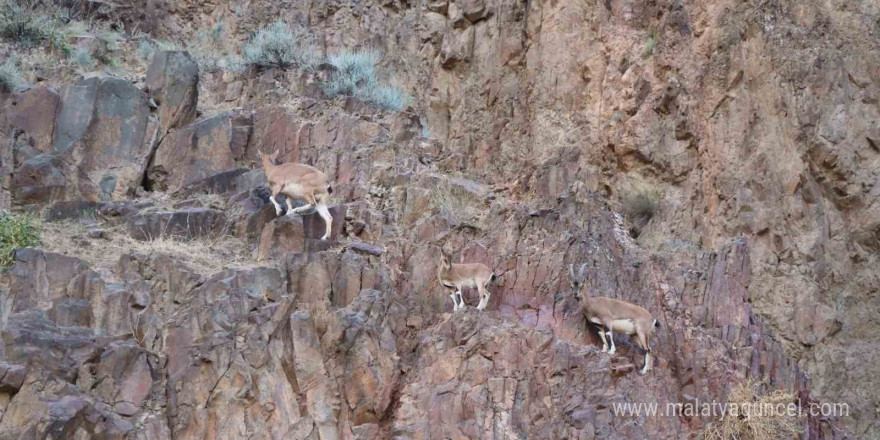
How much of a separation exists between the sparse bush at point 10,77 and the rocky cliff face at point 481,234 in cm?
42

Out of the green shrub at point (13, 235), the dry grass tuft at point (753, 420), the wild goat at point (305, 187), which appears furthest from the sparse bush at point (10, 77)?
the dry grass tuft at point (753, 420)

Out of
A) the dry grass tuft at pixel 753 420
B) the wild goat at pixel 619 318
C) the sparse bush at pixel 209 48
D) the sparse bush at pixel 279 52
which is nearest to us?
the dry grass tuft at pixel 753 420

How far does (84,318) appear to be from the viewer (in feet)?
44.4

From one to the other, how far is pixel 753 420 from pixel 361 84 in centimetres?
1059

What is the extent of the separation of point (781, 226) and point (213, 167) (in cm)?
974

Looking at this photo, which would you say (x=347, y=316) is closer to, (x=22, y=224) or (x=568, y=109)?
(x=22, y=224)

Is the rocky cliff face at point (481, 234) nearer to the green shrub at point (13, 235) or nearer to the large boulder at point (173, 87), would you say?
the large boulder at point (173, 87)

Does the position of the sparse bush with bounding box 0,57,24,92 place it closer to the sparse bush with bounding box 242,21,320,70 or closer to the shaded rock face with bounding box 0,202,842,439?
the sparse bush with bounding box 242,21,320,70

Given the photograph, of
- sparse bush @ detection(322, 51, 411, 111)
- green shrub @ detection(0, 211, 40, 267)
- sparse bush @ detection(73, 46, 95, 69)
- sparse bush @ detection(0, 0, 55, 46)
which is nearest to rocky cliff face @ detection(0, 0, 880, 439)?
green shrub @ detection(0, 211, 40, 267)

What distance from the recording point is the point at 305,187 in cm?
1568

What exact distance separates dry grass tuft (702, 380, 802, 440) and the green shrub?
387 inches

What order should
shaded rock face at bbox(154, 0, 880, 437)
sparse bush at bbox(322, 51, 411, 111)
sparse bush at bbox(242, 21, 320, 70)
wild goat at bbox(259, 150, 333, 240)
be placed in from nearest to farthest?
1. wild goat at bbox(259, 150, 333, 240)
2. shaded rock face at bbox(154, 0, 880, 437)
3. sparse bush at bbox(322, 51, 411, 111)
4. sparse bush at bbox(242, 21, 320, 70)

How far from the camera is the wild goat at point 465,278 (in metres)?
14.3

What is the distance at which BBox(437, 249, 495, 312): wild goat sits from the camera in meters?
14.3
